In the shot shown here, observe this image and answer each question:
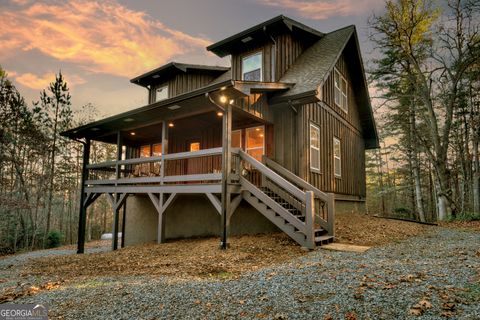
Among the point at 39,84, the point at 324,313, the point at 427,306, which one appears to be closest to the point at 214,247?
the point at 324,313

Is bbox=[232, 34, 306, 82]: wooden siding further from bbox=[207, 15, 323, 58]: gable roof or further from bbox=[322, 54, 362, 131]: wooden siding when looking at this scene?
bbox=[322, 54, 362, 131]: wooden siding

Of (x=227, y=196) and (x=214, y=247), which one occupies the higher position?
(x=227, y=196)

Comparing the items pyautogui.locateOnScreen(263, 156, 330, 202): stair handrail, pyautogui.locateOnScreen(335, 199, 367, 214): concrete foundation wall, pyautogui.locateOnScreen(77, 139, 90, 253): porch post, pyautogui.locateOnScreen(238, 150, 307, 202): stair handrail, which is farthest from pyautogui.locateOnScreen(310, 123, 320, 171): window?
pyautogui.locateOnScreen(77, 139, 90, 253): porch post

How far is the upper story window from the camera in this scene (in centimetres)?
1200

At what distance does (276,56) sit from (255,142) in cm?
344

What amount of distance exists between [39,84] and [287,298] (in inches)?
831

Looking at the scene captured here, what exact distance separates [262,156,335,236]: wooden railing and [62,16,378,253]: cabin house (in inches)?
1.4

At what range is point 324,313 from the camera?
8.86 feet

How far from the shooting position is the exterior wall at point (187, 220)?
9007 millimetres

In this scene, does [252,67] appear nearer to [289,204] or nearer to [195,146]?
[195,146]

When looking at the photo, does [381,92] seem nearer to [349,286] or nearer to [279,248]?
[279,248]

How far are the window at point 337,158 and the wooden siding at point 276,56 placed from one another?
12.6 ft

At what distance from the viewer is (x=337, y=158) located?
39.1 ft

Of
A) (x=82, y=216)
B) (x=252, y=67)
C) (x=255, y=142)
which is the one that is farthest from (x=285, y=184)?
(x=82, y=216)
